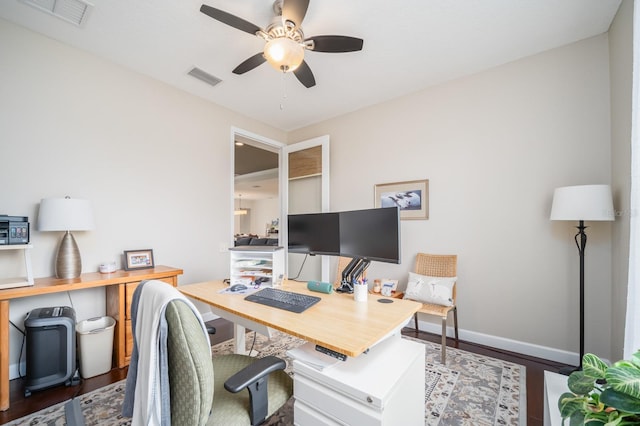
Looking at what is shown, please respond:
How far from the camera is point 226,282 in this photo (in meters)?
2.09

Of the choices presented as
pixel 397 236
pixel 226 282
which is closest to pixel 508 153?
pixel 397 236

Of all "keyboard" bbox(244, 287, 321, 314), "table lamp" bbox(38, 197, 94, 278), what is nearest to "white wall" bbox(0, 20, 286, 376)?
"table lamp" bbox(38, 197, 94, 278)

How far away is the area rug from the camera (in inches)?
63.0

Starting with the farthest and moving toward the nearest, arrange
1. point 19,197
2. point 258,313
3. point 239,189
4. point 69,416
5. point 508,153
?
point 239,189
point 508,153
point 19,197
point 69,416
point 258,313

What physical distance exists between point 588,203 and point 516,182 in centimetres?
64

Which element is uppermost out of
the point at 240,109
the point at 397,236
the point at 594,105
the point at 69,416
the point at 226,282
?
the point at 240,109

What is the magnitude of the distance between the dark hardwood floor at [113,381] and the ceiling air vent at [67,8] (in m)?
2.73

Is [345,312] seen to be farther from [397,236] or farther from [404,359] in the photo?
[397,236]

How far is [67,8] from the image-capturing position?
76.1 inches

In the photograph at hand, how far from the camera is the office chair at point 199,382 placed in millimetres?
853

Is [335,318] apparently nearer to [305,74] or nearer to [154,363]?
[154,363]

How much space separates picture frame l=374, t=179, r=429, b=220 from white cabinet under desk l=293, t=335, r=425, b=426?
196cm

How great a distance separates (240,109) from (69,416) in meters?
3.30

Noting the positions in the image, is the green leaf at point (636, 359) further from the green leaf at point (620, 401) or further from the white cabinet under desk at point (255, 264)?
the white cabinet under desk at point (255, 264)
